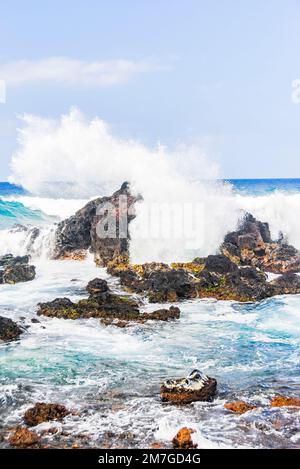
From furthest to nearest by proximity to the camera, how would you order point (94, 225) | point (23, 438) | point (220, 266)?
point (94, 225) → point (220, 266) → point (23, 438)

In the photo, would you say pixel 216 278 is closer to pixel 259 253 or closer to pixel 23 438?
pixel 259 253

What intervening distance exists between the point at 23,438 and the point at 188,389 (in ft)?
9.06

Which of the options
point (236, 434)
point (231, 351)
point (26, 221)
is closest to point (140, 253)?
point (231, 351)

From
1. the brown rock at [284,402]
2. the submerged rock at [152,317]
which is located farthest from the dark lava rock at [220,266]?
the brown rock at [284,402]

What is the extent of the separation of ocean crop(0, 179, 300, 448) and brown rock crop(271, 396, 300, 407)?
0.44ft

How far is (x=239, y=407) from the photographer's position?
8.26 metres

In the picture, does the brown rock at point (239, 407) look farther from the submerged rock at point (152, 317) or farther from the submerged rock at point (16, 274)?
the submerged rock at point (16, 274)

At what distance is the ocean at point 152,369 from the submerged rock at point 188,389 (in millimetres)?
184

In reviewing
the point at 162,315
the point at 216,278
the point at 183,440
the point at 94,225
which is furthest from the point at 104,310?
the point at 94,225

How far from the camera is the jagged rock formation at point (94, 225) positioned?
23.7 meters

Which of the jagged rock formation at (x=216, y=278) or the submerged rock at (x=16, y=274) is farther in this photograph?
the submerged rock at (x=16, y=274)

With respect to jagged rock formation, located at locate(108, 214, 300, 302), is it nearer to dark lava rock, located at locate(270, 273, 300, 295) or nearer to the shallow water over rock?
dark lava rock, located at locate(270, 273, 300, 295)

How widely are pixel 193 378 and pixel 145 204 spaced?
1709cm
